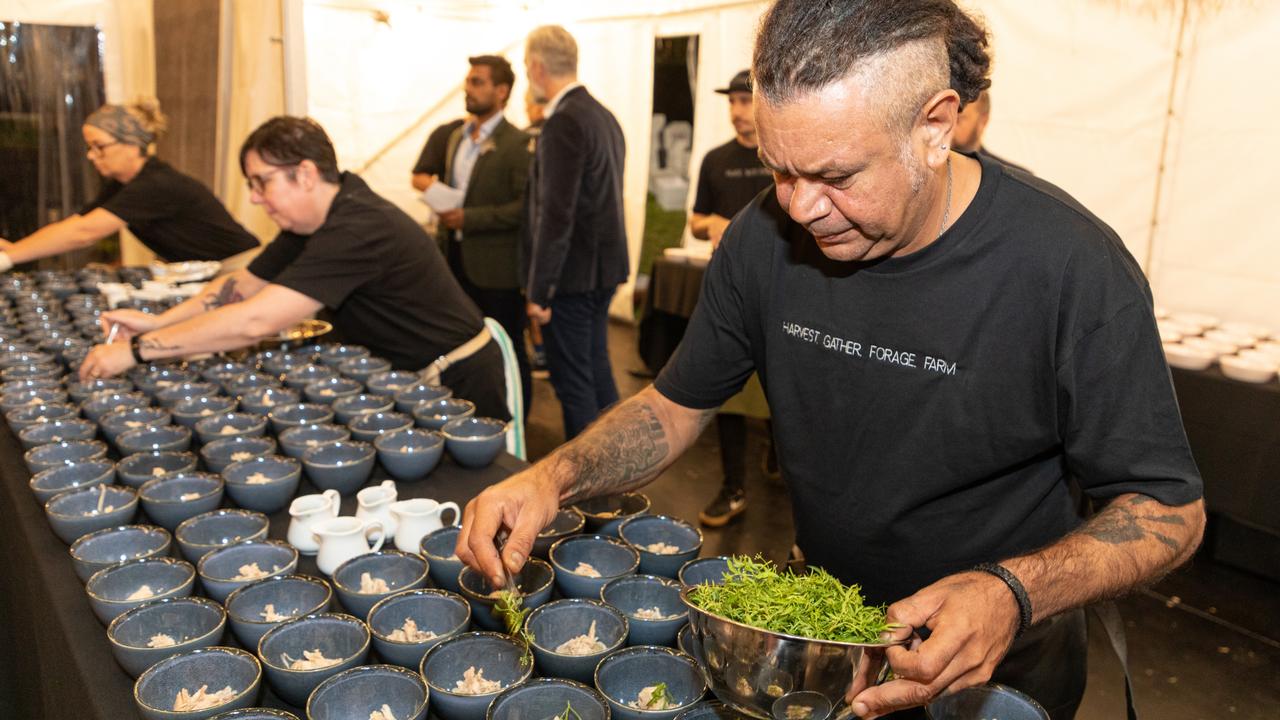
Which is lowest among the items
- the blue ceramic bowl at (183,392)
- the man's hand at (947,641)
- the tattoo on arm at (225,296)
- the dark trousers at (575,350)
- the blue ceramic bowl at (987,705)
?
the dark trousers at (575,350)

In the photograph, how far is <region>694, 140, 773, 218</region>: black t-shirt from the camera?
409 centimetres

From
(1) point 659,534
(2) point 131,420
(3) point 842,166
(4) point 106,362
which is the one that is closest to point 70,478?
(2) point 131,420

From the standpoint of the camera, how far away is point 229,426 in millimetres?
2150

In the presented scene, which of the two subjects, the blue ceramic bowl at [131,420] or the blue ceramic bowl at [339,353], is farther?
the blue ceramic bowl at [339,353]

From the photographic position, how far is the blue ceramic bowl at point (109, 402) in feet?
7.29

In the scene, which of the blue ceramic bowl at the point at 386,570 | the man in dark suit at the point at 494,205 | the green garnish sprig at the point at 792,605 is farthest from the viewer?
the man in dark suit at the point at 494,205

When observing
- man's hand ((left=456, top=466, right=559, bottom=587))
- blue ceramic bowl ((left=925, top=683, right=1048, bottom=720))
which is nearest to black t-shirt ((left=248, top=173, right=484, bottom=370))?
man's hand ((left=456, top=466, right=559, bottom=587))

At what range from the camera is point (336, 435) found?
Answer: 6.82 ft

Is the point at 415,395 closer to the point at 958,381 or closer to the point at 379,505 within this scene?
the point at 379,505

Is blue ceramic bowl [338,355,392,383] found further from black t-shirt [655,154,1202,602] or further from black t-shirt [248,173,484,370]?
black t-shirt [655,154,1202,602]

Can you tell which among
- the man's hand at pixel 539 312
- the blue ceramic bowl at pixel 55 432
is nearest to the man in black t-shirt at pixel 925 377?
the blue ceramic bowl at pixel 55 432

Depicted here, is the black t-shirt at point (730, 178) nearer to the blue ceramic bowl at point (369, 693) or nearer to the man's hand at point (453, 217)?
the man's hand at point (453, 217)

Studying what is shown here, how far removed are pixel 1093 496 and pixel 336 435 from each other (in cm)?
155

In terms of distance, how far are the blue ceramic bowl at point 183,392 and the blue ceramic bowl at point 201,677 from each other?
1246 mm
